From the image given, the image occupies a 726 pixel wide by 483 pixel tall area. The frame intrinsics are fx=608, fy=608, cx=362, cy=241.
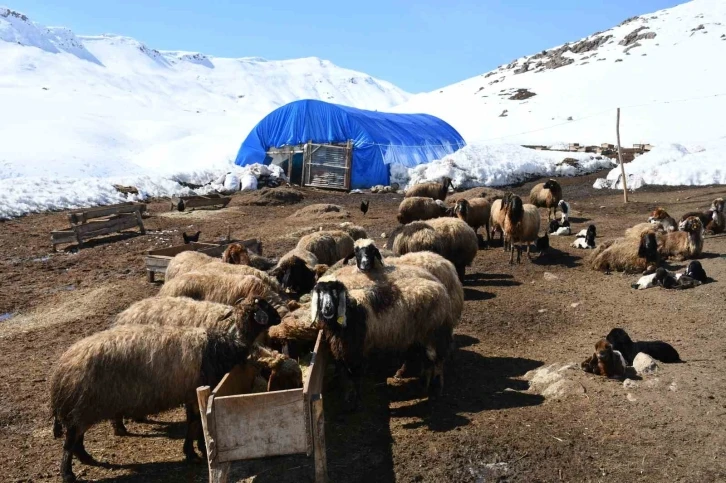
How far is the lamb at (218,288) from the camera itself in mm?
8273

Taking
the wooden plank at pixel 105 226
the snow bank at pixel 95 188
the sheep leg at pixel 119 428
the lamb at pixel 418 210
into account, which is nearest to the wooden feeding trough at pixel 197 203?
the snow bank at pixel 95 188

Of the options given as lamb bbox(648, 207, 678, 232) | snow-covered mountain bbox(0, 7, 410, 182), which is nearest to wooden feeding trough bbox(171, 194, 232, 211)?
snow-covered mountain bbox(0, 7, 410, 182)

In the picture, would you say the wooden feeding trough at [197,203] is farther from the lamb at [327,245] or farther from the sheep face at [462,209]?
the lamb at [327,245]

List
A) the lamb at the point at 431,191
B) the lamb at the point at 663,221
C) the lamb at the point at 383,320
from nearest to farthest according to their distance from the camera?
the lamb at the point at 383,320
the lamb at the point at 663,221
the lamb at the point at 431,191

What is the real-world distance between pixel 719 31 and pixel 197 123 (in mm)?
70937

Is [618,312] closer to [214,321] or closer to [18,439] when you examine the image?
[214,321]

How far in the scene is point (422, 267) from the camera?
8594mm

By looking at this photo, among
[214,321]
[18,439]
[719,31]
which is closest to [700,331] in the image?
[214,321]

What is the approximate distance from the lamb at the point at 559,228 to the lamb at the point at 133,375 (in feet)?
43.4

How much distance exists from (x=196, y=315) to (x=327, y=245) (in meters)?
5.37

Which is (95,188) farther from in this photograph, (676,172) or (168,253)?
(676,172)

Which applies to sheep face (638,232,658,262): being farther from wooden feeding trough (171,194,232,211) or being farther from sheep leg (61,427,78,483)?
wooden feeding trough (171,194,232,211)

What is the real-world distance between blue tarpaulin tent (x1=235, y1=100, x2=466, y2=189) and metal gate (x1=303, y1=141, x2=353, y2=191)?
43cm

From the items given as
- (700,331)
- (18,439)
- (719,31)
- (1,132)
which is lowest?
(18,439)
